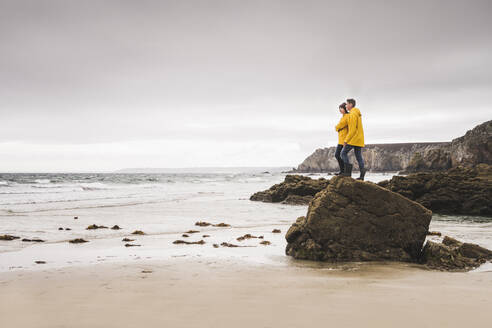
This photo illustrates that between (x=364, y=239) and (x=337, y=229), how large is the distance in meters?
0.54

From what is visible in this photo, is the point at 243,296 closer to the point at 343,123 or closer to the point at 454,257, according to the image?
the point at 454,257

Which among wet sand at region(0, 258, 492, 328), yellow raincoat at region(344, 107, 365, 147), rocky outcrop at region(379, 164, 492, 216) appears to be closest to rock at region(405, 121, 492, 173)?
rocky outcrop at region(379, 164, 492, 216)

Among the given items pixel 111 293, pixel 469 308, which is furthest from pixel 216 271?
pixel 469 308

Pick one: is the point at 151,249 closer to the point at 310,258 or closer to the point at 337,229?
the point at 310,258

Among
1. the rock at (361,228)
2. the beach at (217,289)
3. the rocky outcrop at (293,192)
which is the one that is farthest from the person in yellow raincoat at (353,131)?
the rocky outcrop at (293,192)

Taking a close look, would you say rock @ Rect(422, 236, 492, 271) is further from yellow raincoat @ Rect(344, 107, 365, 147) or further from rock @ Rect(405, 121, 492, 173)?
rock @ Rect(405, 121, 492, 173)

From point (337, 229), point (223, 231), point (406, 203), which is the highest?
point (406, 203)

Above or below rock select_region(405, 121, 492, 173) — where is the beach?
below

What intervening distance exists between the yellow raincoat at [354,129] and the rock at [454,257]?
2790mm

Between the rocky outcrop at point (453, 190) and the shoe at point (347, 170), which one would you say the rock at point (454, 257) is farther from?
the rocky outcrop at point (453, 190)

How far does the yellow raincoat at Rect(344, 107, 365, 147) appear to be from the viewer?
27.8 feet

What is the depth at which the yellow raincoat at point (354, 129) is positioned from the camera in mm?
8477

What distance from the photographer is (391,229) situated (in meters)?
7.01

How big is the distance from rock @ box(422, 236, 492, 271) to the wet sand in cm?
42
